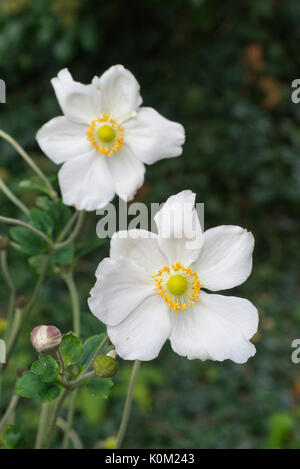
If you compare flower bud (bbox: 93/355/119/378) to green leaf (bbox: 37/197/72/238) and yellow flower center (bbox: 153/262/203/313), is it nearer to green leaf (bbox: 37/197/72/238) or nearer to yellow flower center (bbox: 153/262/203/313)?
yellow flower center (bbox: 153/262/203/313)

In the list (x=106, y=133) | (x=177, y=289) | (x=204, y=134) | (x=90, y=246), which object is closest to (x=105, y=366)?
(x=177, y=289)

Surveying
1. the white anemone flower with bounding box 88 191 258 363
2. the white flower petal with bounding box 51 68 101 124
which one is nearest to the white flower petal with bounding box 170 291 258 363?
Answer: the white anemone flower with bounding box 88 191 258 363

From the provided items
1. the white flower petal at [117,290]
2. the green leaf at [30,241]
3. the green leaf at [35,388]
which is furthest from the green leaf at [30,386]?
the green leaf at [30,241]

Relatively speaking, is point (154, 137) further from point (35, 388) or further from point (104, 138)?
point (35, 388)

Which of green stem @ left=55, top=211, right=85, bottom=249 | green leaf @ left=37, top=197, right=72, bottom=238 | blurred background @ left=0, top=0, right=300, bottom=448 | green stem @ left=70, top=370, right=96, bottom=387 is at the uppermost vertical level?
blurred background @ left=0, top=0, right=300, bottom=448

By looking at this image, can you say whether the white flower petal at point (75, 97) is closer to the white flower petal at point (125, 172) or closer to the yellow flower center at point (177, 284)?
the white flower petal at point (125, 172)
